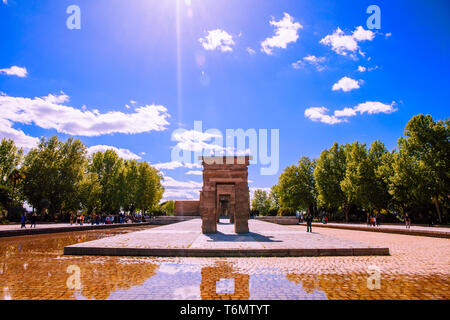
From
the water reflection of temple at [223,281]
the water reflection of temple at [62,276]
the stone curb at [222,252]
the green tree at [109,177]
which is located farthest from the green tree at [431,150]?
the green tree at [109,177]

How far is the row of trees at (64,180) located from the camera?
4256 centimetres

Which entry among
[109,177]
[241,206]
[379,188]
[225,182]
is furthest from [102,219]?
[379,188]

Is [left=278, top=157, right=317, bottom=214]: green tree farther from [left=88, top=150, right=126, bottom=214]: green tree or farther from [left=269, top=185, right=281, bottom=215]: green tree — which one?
[left=88, top=150, right=126, bottom=214]: green tree

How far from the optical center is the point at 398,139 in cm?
3916

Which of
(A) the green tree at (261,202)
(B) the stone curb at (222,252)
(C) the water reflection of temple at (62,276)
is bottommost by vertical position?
(A) the green tree at (261,202)

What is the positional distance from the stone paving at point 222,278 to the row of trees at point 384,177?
93.7 ft

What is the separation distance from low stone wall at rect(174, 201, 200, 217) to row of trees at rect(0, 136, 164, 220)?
1725 centimetres

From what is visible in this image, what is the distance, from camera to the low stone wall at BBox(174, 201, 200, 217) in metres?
73.6

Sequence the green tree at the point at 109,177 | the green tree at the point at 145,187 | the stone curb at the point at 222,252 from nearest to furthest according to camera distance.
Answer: the stone curb at the point at 222,252, the green tree at the point at 109,177, the green tree at the point at 145,187

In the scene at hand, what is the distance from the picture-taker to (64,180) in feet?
147

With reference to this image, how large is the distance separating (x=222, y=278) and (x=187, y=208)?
224 ft

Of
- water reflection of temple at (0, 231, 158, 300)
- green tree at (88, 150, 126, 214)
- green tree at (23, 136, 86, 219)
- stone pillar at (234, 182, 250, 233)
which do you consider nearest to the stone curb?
water reflection of temple at (0, 231, 158, 300)

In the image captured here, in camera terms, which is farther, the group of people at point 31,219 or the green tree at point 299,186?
the green tree at point 299,186

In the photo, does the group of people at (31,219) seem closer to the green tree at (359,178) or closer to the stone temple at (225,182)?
the stone temple at (225,182)
